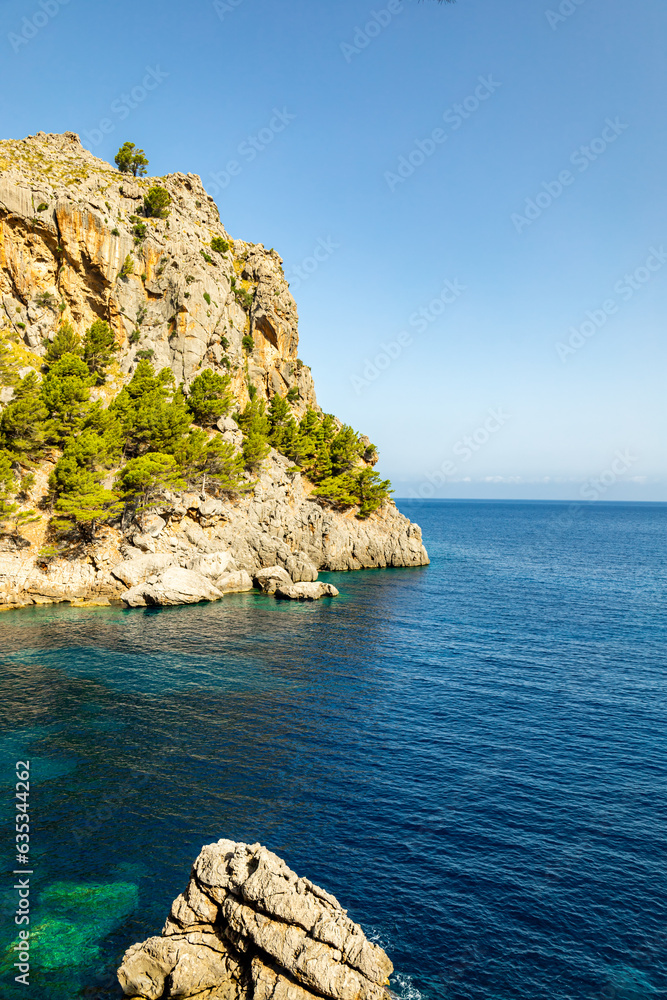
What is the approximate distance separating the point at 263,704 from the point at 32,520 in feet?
124

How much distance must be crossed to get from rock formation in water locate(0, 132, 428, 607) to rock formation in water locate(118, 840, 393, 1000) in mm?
47321

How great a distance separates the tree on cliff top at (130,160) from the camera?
10169 cm

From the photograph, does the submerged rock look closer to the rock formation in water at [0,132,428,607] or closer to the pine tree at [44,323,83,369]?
the rock formation in water at [0,132,428,607]

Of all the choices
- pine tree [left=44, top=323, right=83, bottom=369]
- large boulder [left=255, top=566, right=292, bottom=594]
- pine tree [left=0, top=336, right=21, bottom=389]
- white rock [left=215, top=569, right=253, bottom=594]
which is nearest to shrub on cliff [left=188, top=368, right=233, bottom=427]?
pine tree [left=44, top=323, right=83, bottom=369]

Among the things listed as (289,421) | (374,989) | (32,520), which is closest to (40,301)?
(32,520)

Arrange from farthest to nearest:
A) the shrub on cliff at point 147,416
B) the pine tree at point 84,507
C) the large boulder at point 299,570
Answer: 1. the large boulder at point 299,570
2. the shrub on cliff at point 147,416
3. the pine tree at point 84,507

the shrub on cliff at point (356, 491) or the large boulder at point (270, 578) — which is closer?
the large boulder at point (270, 578)

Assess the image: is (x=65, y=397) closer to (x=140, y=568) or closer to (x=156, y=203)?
(x=140, y=568)

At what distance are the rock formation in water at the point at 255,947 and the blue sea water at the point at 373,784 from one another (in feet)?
5.90

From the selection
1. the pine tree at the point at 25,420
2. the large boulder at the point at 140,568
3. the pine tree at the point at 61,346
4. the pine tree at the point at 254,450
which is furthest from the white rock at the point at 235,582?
the pine tree at the point at 61,346

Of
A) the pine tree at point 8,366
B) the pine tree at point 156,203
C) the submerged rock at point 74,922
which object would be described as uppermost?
the pine tree at point 156,203

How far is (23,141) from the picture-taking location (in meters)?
89.0

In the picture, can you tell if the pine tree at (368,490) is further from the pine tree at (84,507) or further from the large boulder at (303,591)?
the pine tree at (84,507)

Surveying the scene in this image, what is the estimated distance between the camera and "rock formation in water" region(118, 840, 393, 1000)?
14773mm
